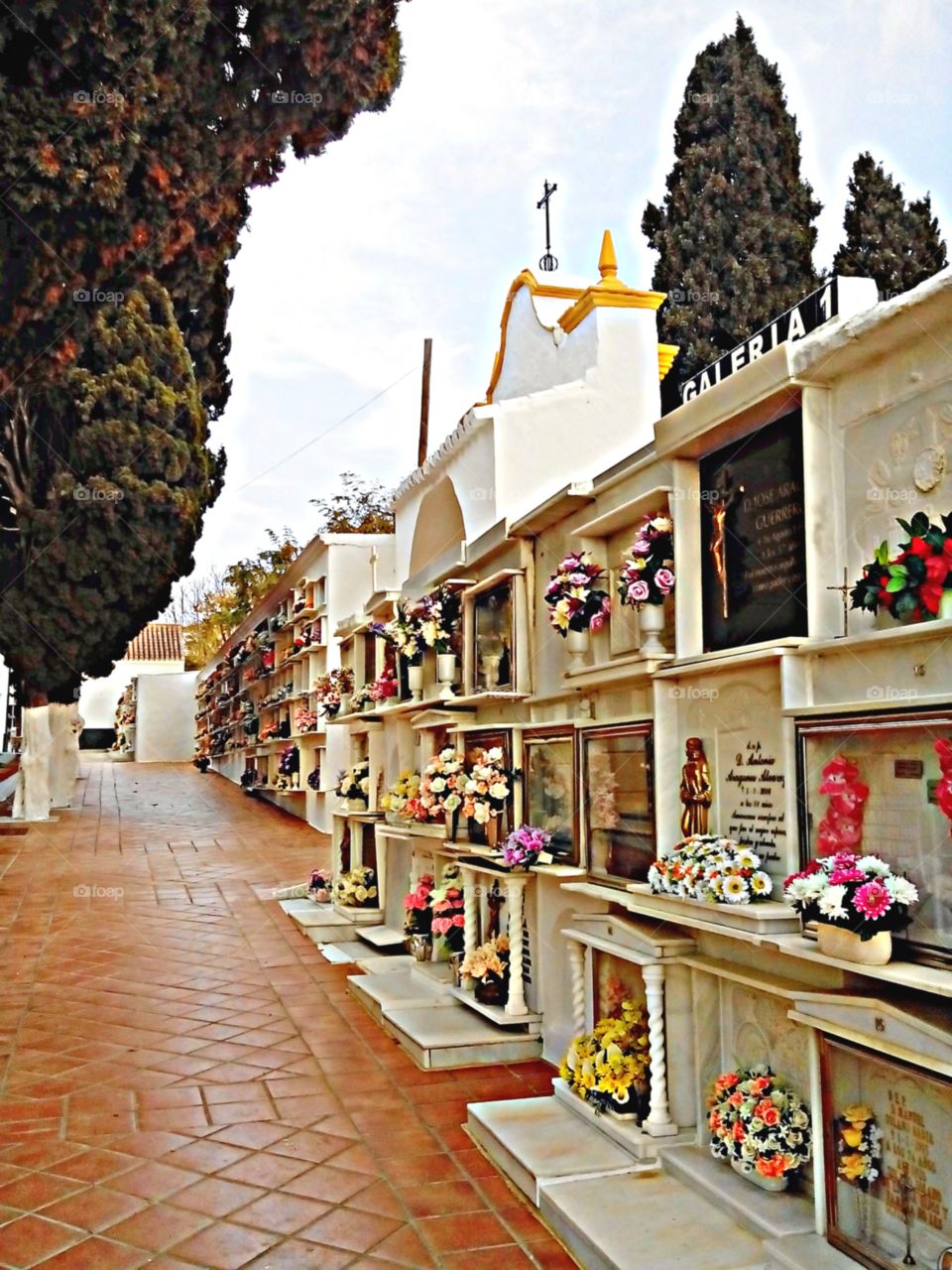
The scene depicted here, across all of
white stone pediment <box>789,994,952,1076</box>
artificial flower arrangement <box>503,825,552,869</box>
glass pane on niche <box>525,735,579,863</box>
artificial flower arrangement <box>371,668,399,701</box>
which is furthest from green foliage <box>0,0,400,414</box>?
white stone pediment <box>789,994,952,1076</box>

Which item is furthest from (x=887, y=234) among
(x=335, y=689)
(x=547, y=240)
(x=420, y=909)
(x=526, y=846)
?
(x=526, y=846)

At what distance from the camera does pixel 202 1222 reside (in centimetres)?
363

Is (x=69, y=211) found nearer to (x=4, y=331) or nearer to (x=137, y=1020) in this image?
(x=4, y=331)

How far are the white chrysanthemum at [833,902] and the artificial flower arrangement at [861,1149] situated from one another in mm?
607

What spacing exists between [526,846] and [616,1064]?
4.31ft

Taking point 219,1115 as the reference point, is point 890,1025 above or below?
above

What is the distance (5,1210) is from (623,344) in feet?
19.0

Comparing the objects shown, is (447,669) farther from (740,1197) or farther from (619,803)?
(740,1197)

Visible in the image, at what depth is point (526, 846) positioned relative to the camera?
5.38 metres

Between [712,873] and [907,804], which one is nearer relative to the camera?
[907,804]

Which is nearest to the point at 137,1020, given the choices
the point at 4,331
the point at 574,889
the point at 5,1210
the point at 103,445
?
the point at 5,1210

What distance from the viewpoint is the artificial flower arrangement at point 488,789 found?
586 cm

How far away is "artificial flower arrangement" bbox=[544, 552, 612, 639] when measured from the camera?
4.86 m

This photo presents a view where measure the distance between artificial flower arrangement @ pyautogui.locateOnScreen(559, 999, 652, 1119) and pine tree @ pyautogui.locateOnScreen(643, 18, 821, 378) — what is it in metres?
10.4
